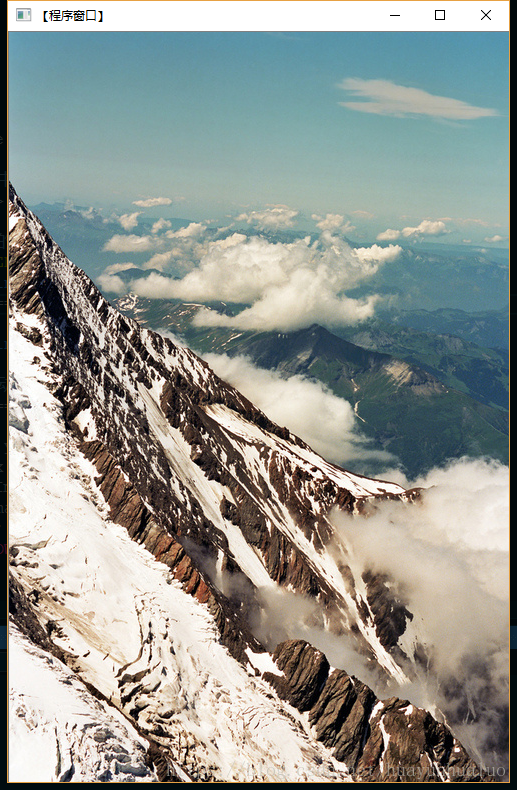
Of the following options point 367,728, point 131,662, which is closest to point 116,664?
point 131,662

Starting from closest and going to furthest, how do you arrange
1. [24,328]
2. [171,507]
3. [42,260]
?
[24,328]
[171,507]
[42,260]

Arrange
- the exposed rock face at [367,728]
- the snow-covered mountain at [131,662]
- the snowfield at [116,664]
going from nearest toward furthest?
1. the snowfield at [116,664]
2. the snow-covered mountain at [131,662]
3. the exposed rock face at [367,728]

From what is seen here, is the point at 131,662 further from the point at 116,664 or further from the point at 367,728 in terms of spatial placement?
the point at 367,728

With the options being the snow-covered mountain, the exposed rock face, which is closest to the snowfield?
the snow-covered mountain

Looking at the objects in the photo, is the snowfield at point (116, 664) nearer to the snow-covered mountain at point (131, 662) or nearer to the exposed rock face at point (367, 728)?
the snow-covered mountain at point (131, 662)

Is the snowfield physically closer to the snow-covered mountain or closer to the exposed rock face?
the snow-covered mountain

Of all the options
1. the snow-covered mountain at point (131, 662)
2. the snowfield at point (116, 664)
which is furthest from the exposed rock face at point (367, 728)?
the snowfield at point (116, 664)

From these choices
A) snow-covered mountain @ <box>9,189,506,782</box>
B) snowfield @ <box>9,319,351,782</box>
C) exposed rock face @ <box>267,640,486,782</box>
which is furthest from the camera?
exposed rock face @ <box>267,640,486,782</box>

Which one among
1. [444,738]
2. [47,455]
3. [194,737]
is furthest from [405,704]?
[47,455]

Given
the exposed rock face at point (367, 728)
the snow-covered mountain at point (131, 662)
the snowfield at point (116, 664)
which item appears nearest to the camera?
the snowfield at point (116, 664)

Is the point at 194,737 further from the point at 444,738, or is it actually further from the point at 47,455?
the point at 47,455

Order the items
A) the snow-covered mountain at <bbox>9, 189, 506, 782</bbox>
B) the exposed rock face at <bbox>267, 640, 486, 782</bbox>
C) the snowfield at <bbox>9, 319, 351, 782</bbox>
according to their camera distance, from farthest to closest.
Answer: the exposed rock face at <bbox>267, 640, 486, 782</bbox> < the snow-covered mountain at <bbox>9, 189, 506, 782</bbox> < the snowfield at <bbox>9, 319, 351, 782</bbox>
